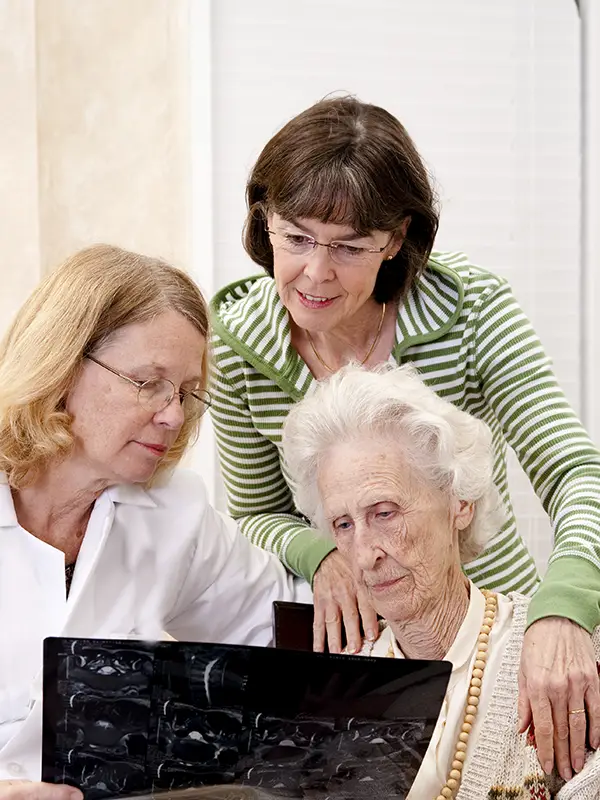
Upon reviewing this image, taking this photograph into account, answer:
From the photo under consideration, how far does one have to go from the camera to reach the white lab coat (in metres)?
1.70

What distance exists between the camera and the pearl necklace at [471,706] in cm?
149

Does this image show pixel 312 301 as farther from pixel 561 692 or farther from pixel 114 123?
pixel 114 123

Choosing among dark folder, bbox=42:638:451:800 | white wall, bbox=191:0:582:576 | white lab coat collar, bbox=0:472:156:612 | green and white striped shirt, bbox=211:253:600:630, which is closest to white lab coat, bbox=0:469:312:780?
white lab coat collar, bbox=0:472:156:612

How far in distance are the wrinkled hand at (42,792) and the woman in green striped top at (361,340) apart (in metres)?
0.53

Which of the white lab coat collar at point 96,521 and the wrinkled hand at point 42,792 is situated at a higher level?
the white lab coat collar at point 96,521

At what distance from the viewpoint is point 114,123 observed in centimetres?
318

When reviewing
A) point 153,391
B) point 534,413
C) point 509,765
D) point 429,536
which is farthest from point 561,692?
point 153,391

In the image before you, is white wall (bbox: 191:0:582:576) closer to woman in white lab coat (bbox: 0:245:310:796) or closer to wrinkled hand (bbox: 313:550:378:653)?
woman in white lab coat (bbox: 0:245:310:796)

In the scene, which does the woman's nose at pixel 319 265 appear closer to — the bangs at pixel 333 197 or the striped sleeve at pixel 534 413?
the bangs at pixel 333 197

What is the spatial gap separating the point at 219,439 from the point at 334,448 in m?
0.49

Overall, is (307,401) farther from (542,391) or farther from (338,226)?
(542,391)

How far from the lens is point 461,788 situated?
148cm

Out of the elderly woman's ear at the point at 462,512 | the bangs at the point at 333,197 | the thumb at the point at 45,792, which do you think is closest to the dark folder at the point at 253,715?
the thumb at the point at 45,792

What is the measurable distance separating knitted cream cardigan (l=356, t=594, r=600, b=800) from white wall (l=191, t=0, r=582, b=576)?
5.72ft
